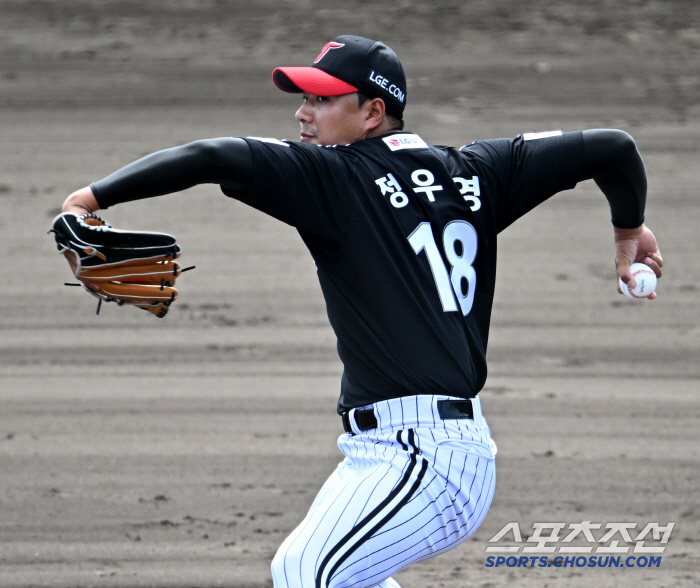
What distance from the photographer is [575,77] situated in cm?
901

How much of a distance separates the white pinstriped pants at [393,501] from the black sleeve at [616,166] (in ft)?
2.54

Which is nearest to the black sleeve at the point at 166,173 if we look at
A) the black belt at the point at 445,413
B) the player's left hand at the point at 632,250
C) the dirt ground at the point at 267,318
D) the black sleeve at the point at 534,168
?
the black belt at the point at 445,413

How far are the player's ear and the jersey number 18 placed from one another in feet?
1.20

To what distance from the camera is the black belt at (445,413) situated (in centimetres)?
220

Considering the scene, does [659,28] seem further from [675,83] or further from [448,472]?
[448,472]

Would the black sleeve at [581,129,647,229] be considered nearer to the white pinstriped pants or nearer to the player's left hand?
the player's left hand

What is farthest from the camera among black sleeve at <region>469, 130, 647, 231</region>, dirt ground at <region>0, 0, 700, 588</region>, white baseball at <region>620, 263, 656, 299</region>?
dirt ground at <region>0, 0, 700, 588</region>

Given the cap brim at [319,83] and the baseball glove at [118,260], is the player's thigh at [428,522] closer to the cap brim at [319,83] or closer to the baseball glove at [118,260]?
the baseball glove at [118,260]

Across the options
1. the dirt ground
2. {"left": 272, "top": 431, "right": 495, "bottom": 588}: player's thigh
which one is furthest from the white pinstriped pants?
the dirt ground

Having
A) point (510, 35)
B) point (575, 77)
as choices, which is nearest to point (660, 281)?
point (575, 77)

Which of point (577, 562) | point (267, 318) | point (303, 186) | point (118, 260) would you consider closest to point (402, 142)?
point (303, 186)

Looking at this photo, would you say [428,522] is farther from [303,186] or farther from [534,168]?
[534,168]

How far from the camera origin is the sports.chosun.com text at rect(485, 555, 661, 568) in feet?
12.5

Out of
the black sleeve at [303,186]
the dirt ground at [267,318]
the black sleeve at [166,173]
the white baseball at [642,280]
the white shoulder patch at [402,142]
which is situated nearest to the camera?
the black sleeve at [166,173]
